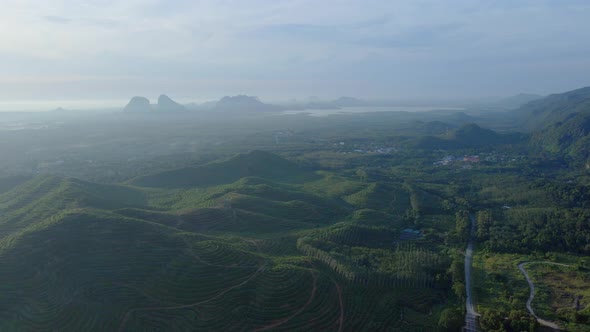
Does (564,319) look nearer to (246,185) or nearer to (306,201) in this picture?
(306,201)

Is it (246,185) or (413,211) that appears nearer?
(413,211)

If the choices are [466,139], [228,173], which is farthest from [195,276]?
[466,139]

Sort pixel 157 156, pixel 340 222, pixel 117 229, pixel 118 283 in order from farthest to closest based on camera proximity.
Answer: pixel 157 156, pixel 340 222, pixel 117 229, pixel 118 283

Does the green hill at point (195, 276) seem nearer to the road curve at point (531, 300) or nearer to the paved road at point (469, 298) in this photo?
the paved road at point (469, 298)

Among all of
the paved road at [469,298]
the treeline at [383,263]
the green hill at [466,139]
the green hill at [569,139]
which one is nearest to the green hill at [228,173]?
the treeline at [383,263]

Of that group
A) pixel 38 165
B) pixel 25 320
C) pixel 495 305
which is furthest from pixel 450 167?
pixel 38 165

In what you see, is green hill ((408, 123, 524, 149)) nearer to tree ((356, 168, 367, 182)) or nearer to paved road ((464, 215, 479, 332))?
tree ((356, 168, 367, 182))

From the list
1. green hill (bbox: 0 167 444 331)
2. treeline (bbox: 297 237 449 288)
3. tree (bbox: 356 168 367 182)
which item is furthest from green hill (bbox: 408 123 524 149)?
treeline (bbox: 297 237 449 288)

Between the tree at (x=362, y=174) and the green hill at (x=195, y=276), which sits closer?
the green hill at (x=195, y=276)
